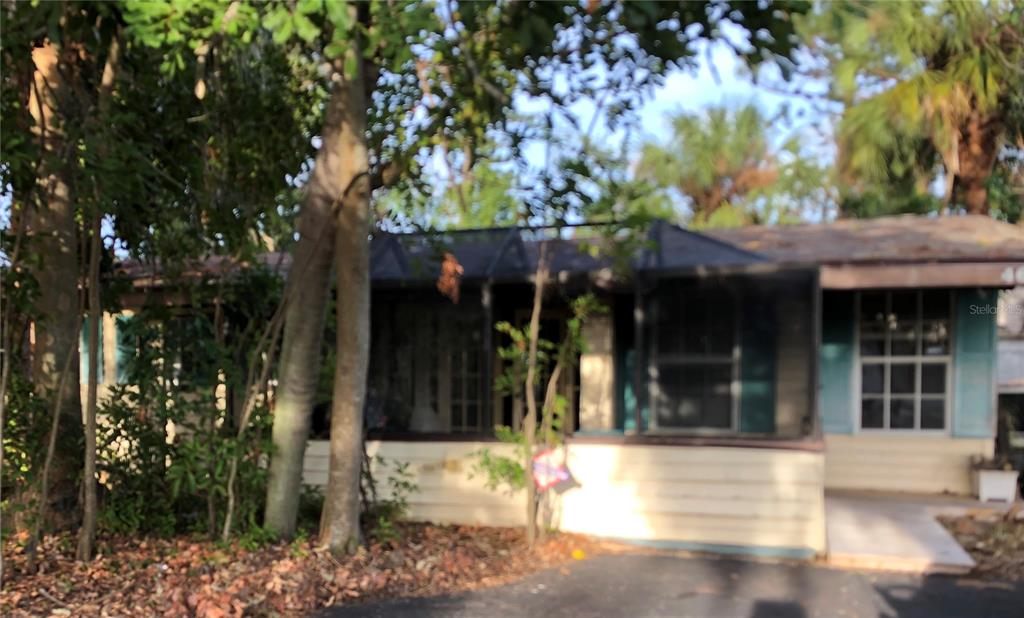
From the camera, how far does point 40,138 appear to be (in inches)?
196

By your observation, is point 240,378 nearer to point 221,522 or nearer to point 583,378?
point 221,522

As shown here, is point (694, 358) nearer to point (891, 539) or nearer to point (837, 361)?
point (837, 361)

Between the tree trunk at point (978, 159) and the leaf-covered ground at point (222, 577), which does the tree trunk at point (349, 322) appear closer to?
the leaf-covered ground at point (222, 577)

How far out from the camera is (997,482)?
8.39 metres

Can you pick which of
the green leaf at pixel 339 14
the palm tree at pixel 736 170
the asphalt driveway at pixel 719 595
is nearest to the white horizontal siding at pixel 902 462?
the asphalt driveway at pixel 719 595

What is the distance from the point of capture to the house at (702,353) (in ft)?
24.5

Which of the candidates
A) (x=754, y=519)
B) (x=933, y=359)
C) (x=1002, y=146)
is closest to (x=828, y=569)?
(x=754, y=519)

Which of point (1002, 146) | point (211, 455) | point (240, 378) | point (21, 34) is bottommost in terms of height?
point (211, 455)

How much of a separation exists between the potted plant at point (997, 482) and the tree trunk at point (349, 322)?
700 centimetres

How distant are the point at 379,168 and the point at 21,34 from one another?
2.42m

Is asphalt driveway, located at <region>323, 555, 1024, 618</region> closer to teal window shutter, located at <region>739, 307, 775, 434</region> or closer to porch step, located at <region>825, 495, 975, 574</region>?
porch step, located at <region>825, 495, 975, 574</region>

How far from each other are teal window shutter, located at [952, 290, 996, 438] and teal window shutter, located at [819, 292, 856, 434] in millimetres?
1153

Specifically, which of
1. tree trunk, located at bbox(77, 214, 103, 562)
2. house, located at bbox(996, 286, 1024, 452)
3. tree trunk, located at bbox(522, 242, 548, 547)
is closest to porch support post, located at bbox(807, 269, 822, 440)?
tree trunk, located at bbox(522, 242, 548, 547)

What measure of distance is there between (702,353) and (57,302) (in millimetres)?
6844
